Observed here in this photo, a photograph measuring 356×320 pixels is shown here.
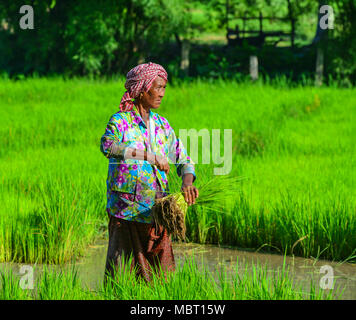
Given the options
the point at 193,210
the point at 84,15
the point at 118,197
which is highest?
the point at 84,15

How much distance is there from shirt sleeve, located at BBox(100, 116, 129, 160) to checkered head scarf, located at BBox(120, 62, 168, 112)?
0.12 metres

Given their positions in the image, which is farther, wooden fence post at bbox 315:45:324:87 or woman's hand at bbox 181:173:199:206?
wooden fence post at bbox 315:45:324:87

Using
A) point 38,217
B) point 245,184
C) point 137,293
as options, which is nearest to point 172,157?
point 137,293

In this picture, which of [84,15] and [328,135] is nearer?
[328,135]

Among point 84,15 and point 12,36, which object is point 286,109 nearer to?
point 84,15

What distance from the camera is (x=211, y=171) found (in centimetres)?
666

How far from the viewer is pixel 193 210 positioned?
21.1ft

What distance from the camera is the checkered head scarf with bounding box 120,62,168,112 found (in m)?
3.90

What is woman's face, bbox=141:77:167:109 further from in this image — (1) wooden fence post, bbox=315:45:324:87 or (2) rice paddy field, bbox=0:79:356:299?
(1) wooden fence post, bbox=315:45:324:87

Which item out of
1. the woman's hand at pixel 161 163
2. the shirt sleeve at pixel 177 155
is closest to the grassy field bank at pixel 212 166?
the shirt sleeve at pixel 177 155

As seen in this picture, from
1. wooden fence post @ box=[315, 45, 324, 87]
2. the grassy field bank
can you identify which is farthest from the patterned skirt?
wooden fence post @ box=[315, 45, 324, 87]

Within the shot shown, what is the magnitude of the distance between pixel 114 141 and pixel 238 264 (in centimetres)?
230

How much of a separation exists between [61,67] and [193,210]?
12.1 m

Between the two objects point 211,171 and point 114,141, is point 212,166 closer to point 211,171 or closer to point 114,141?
point 211,171
